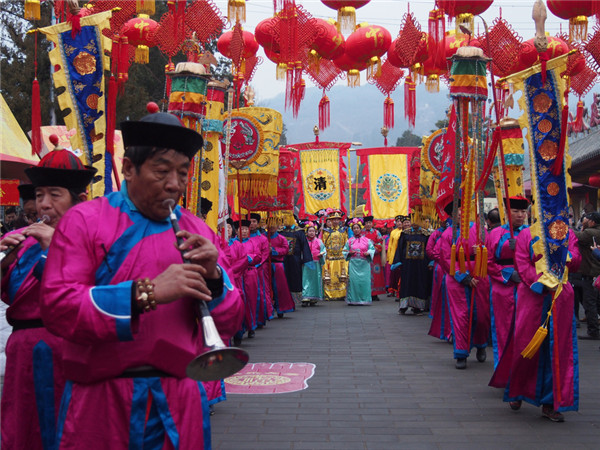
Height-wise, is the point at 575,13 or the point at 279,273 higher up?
the point at 575,13

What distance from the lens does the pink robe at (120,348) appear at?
2326 mm

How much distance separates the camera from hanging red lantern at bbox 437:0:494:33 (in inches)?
326

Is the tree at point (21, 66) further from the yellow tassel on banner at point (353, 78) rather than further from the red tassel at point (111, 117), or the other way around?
the red tassel at point (111, 117)

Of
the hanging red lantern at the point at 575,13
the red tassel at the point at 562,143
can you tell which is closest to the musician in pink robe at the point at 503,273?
the red tassel at the point at 562,143

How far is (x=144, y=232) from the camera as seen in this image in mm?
2488

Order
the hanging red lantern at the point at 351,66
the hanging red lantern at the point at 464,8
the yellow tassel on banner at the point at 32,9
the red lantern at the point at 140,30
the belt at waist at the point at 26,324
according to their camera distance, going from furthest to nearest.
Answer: the hanging red lantern at the point at 351,66
the red lantern at the point at 140,30
the hanging red lantern at the point at 464,8
the yellow tassel on banner at the point at 32,9
the belt at waist at the point at 26,324

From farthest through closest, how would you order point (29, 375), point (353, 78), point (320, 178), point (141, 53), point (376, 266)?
point (376, 266)
point (320, 178)
point (353, 78)
point (141, 53)
point (29, 375)

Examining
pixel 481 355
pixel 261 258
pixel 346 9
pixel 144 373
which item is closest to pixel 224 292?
pixel 144 373

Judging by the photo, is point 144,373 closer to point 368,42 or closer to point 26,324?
point 26,324

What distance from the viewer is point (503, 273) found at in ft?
23.1

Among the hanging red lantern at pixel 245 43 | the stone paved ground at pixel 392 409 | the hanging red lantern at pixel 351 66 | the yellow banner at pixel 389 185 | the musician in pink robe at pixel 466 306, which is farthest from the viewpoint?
the yellow banner at pixel 389 185

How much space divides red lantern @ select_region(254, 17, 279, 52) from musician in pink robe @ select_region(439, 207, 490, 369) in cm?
357

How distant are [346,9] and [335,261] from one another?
28.7 ft

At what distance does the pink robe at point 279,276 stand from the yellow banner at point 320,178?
4.59 meters
